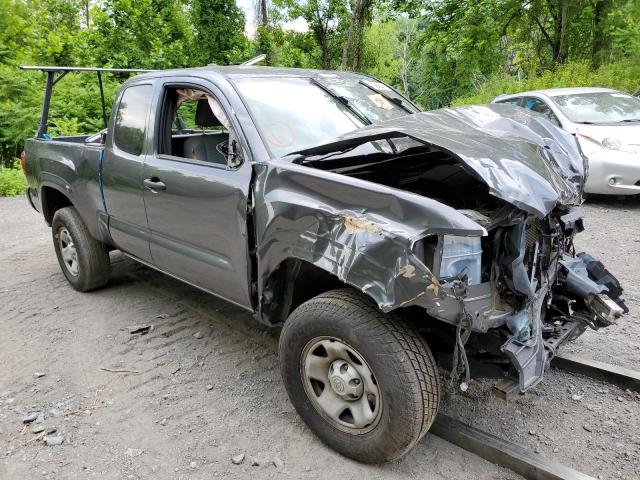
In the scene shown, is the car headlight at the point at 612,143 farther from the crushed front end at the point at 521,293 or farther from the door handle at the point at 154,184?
the door handle at the point at 154,184

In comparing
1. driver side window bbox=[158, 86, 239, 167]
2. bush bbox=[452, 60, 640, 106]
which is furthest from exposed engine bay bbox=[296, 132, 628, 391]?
bush bbox=[452, 60, 640, 106]

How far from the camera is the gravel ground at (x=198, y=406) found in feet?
8.43

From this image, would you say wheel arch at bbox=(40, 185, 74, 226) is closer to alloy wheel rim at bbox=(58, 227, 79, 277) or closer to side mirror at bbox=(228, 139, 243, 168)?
alloy wheel rim at bbox=(58, 227, 79, 277)

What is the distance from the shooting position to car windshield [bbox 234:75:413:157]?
3.08 m

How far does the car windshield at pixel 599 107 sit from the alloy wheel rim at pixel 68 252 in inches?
276

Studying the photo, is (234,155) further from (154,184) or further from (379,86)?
(379,86)

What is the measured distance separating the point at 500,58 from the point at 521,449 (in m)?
20.7

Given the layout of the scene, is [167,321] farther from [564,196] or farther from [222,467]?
[564,196]

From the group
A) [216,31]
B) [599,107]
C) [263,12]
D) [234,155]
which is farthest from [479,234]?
[263,12]

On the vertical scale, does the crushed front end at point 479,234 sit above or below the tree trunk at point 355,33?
below

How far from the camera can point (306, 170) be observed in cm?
254

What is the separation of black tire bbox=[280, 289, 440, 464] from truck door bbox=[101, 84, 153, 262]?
185 centimetres

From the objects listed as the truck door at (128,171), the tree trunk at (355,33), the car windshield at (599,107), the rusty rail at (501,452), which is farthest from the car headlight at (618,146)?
the tree trunk at (355,33)

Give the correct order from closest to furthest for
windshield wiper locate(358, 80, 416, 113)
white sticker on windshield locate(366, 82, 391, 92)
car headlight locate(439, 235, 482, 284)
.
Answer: car headlight locate(439, 235, 482, 284) < windshield wiper locate(358, 80, 416, 113) < white sticker on windshield locate(366, 82, 391, 92)
